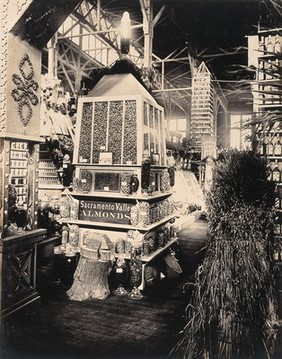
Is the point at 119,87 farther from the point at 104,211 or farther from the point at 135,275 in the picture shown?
the point at 135,275

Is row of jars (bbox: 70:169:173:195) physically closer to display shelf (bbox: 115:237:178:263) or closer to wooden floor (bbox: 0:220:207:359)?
display shelf (bbox: 115:237:178:263)

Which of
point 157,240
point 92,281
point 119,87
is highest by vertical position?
point 119,87

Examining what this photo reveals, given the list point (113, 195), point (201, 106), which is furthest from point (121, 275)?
point (201, 106)

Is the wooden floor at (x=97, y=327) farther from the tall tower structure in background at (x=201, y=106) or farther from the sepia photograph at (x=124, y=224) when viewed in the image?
the tall tower structure in background at (x=201, y=106)

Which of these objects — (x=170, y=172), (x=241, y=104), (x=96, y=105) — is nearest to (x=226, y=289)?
(x=96, y=105)

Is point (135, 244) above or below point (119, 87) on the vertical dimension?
below

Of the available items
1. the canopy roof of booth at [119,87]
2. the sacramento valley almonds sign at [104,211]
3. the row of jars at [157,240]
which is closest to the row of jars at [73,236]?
the sacramento valley almonds sign at [104,211]

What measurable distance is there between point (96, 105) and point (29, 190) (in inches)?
70.2

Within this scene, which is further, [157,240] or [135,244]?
[157,240]

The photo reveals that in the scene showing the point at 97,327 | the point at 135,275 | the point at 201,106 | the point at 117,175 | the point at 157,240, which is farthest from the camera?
the point at 201,106

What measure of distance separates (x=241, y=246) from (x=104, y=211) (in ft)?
9.14

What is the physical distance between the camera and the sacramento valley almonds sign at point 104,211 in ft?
14.8

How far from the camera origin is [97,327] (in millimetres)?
3270

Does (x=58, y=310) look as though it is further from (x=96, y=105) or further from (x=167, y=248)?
(x=96, y=105)
